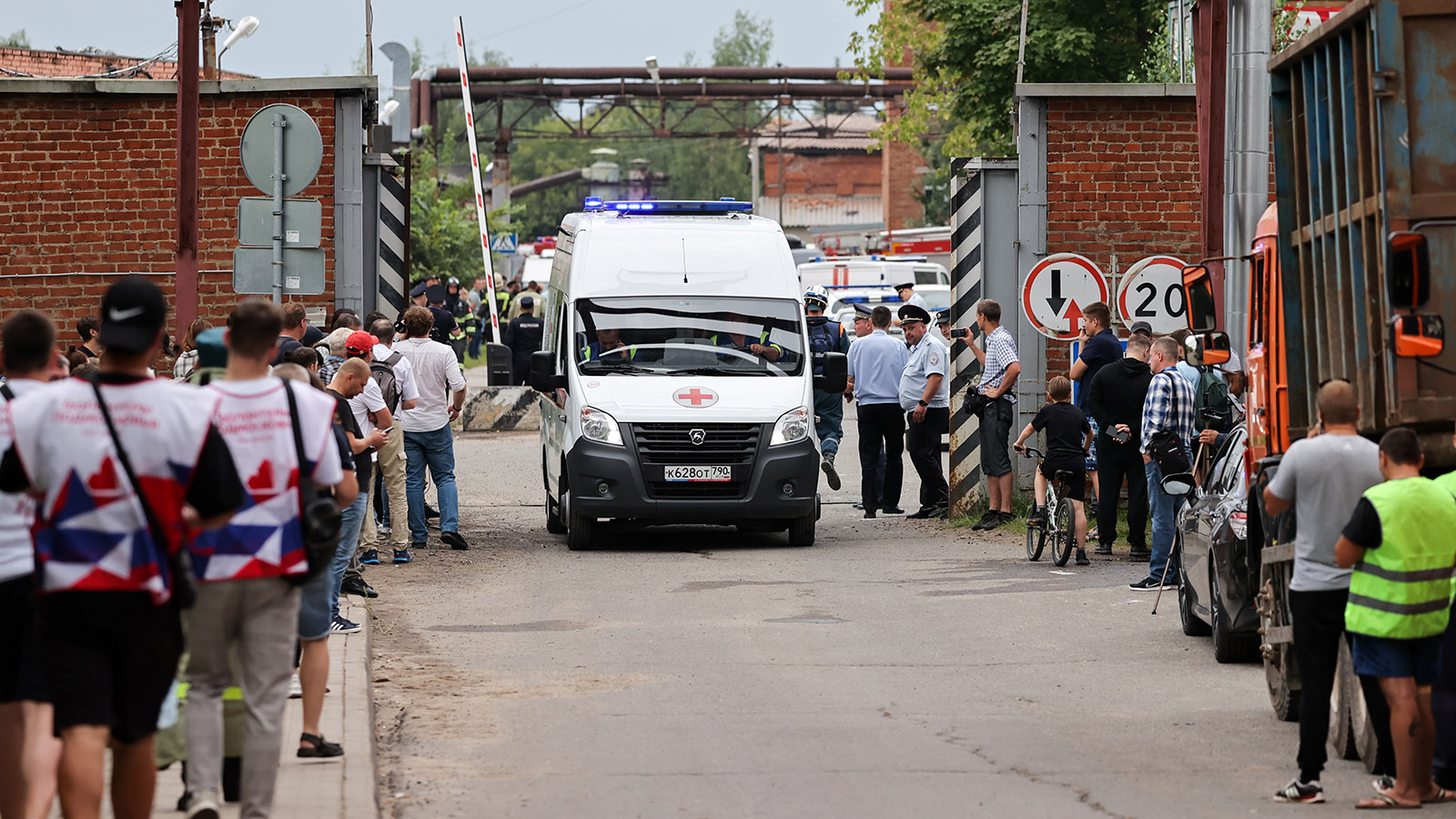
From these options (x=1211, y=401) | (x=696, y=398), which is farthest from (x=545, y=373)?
(x=1211, y=401)

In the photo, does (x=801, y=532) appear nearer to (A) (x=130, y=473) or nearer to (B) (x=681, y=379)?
(B) (x=681, y=379)

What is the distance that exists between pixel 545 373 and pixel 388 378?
231 cm

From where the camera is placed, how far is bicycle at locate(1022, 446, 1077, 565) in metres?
14.5

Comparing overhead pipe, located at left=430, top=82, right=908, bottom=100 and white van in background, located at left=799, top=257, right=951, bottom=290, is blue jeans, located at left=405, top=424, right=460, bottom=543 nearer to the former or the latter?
white van in background, located at left=799, top=257, right=951, bottom=290

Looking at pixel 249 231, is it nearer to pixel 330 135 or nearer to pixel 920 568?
pixel 330 135

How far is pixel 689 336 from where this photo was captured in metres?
16.1

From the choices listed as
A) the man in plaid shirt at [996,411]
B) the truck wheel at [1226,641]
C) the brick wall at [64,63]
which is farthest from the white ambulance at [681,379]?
the brick wall at [64,63]

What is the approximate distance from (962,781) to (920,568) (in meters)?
7.22

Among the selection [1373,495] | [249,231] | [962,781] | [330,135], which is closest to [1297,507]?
[1373,495]

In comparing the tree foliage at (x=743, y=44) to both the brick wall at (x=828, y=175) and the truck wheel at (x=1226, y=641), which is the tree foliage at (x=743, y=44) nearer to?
the brick wall at (x=828, y=175)

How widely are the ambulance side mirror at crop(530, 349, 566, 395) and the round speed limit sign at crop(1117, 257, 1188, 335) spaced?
460 centimetres

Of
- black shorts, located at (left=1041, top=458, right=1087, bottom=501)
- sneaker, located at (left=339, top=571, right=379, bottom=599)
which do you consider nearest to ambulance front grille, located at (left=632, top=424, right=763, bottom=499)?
black shorts, located at (left=1041, top=458, right=1087, bottom=501)

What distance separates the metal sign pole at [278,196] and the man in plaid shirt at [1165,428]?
6137mm

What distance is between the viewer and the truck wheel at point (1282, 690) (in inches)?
340
